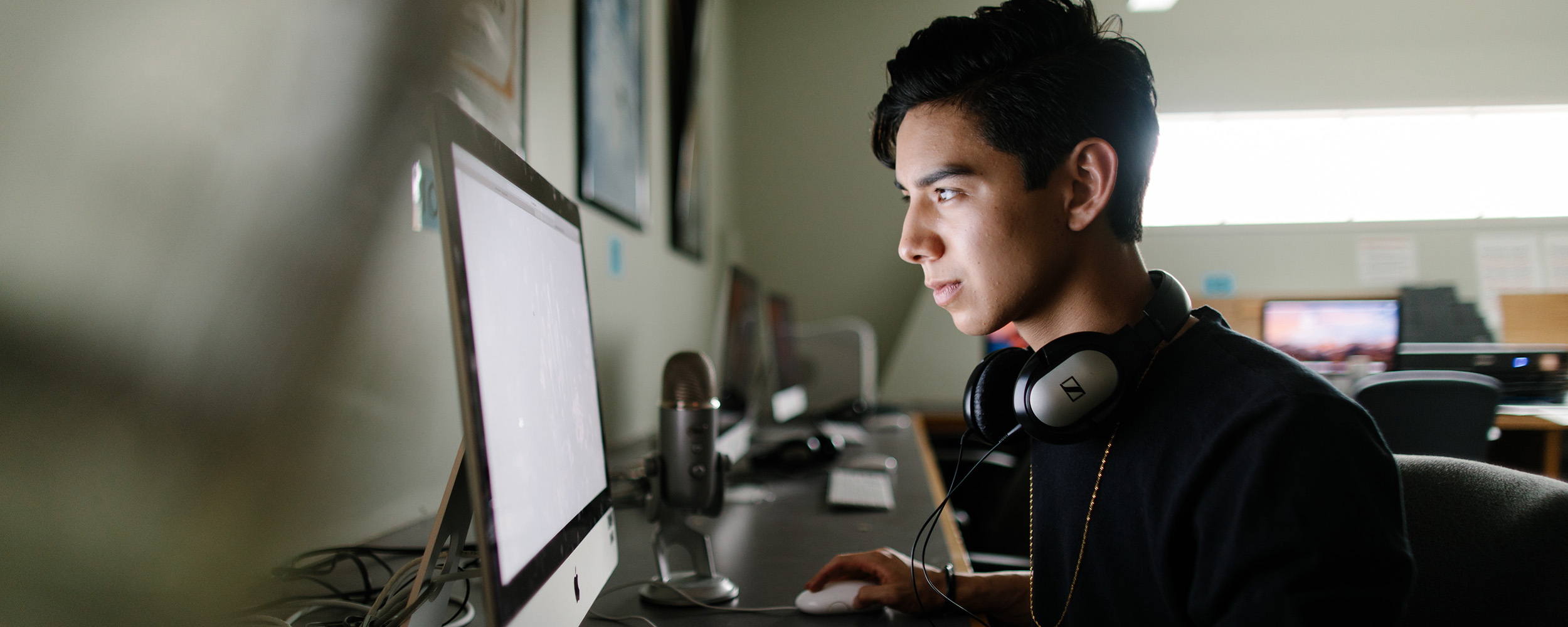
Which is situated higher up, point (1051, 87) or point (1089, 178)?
point (1051, 87)

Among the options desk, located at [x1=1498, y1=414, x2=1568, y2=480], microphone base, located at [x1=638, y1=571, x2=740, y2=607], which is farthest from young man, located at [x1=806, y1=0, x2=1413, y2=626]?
desk, located at [x1=1498, y1=414, x2=1568, y2=480]

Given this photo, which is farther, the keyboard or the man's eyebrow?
the keyboard

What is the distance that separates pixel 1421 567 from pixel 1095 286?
18.0 inches

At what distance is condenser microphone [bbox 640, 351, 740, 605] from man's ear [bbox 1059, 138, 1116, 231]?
510mm

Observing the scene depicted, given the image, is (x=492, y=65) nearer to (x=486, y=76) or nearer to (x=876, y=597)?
(x=486, y=76)

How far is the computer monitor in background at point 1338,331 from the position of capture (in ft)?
10.2

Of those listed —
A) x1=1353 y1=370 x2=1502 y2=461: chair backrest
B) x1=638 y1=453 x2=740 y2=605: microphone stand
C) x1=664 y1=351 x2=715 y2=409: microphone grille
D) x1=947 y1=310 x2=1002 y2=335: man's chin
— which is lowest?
x1=1353 y1=370 x2=1502 y2=461: chair backrest

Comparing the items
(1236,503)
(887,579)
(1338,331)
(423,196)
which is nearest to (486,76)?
(423,196)

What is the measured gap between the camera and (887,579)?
30.6 inches

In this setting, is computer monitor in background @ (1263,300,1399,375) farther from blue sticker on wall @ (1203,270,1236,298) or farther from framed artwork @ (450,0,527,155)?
framed artwork @ (450,0,527,155)

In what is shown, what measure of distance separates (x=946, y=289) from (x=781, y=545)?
50 cm

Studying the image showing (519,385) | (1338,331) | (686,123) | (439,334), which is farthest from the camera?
(1338,331)

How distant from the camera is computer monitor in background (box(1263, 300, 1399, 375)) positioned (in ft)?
10.2

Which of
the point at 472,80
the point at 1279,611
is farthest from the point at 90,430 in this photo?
the point at 1279,611
